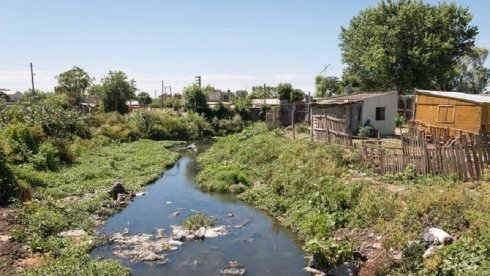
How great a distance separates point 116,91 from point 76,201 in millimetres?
34742

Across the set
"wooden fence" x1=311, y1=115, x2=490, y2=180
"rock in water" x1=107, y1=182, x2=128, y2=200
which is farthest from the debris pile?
"wooden fence" x1=311, y1=115, x2=490, y2=180

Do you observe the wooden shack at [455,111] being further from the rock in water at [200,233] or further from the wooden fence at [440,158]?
the rock in water at [200,233]

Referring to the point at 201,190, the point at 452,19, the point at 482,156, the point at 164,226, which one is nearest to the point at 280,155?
the point at 201,190

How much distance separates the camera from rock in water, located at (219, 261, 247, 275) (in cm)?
1150

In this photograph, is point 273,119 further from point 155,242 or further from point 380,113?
point 155,242

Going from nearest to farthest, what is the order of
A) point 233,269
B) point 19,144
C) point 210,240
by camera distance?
point 233,269 < point 210,240 < point 19,144

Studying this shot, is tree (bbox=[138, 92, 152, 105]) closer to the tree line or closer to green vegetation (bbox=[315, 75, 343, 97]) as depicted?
green vegetation (bbox=[315, 75, 343, 97])

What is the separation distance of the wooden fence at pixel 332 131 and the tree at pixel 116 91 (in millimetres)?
30830

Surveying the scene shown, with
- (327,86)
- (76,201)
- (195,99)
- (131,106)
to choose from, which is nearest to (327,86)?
Answer: (327,86)

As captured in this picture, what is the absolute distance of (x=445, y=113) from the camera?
23688 millimetres

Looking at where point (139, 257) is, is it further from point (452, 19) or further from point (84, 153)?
point (452, 19)

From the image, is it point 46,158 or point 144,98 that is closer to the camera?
point 46,158

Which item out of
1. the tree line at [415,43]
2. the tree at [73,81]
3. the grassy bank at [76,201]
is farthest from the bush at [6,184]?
the tree at [73,81]

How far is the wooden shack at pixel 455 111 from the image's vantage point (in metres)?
21.5
